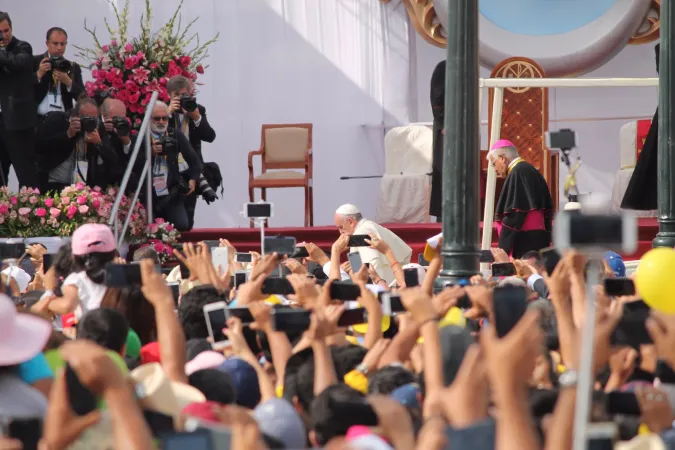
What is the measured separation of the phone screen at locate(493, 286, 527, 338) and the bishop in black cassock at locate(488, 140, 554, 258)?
4.96 m

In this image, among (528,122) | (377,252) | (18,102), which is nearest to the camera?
(377,252)

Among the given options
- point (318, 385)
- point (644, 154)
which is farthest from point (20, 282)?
point (644, 154)

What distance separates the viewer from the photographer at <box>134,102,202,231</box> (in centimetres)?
814

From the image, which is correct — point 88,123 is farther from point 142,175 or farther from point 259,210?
point 259,210

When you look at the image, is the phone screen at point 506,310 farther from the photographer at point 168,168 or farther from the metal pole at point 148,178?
the photographer at point 168,168

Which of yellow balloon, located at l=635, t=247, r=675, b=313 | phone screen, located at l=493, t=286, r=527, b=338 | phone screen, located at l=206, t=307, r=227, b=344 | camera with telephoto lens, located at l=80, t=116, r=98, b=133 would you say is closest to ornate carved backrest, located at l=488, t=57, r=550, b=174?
camera with telephoto lens, located at l=80, t=116, r=98, b=133

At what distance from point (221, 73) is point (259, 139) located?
74 centimetres

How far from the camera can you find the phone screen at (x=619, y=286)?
129 inches

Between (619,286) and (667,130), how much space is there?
2.69 meters

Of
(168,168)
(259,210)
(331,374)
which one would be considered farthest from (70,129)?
(331,374)

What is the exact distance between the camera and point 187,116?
850 cm

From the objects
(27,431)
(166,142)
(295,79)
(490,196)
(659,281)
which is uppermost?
(295,79)

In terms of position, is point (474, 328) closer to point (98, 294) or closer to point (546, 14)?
point (98, 294)

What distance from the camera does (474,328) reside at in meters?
3.25
